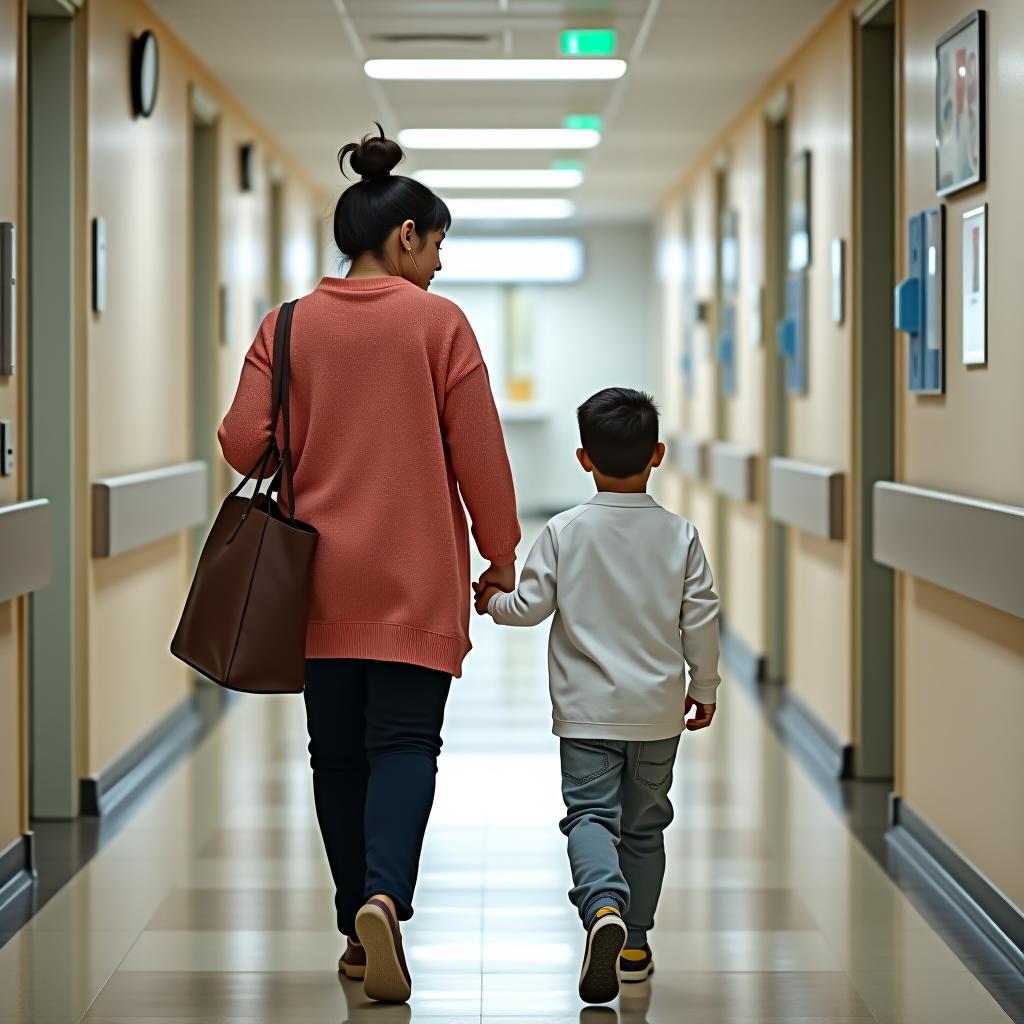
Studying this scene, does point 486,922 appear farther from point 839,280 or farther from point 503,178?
point 503,178

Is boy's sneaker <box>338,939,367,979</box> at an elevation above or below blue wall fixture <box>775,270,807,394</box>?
below

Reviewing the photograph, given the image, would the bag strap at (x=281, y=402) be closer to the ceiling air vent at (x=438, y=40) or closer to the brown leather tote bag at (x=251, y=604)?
the brown leather tote bag at (x=251, y=604)

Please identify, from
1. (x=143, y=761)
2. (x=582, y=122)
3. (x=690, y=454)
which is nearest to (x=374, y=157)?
(x=143, y=761)

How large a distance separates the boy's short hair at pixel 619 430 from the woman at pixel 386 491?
178 mm

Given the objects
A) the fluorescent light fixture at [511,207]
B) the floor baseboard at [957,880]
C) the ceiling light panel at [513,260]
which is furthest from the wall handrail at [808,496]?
the ceiling light panel at [513,260]

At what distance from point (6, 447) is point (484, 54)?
3233mm

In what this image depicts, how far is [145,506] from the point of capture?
17.0 feet

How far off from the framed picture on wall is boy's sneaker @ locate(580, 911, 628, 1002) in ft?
6.40

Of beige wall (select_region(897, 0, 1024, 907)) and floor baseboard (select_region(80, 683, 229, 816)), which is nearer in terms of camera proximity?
beige wall (select_region(897, 0, 1024, 907))

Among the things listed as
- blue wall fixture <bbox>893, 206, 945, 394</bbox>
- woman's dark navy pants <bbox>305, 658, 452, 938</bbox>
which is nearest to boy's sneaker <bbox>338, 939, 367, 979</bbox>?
woman's dark navy pants <bbox>305, 658, 452, 938</bbox>

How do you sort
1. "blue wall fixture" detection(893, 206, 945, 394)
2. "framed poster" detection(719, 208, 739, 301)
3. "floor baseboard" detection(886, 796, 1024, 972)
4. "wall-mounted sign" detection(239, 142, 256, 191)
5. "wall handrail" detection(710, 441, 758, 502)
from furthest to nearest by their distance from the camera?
"framed poster" detection(719, 208, 739, 301) → "wall-mounted sign" detection(239, 142, 256, 191) → "wall handrail" detection(710, 441, 758, 502) → "blue wall fixture" detection(893, 206, 945, 394) → "floor baseboard" detection(886, 796, 1024, 972)

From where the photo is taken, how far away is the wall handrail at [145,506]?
15.5 ft

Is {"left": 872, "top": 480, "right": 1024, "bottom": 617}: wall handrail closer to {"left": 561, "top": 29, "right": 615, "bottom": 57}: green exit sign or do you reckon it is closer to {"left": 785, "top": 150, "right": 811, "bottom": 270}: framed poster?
{"left": 785, "top": 150, "right": 811, "bottom": 270}: framed poster

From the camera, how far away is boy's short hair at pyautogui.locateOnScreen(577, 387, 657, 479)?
2.92 meters
